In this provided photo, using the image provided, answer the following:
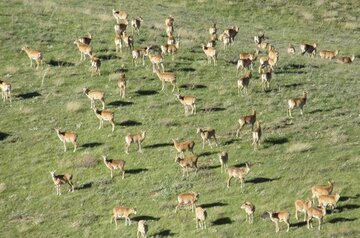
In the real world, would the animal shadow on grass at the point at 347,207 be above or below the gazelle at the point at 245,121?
below

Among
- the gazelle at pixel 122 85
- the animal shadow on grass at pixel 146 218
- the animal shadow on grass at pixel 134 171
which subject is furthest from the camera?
the gazelle at pixel 122 85

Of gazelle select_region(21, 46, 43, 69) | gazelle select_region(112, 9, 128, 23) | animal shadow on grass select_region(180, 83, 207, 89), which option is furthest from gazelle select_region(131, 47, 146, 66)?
gazelle select_region(112, 9, 128, 23)

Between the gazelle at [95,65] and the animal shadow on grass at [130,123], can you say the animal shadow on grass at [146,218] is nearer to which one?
the animal shadow on grass at [130,123]

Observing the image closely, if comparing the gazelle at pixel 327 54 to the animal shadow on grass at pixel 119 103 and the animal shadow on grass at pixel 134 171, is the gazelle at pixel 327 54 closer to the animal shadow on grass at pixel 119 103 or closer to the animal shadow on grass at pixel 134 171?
the animal shadow on grass at pixel 119 103

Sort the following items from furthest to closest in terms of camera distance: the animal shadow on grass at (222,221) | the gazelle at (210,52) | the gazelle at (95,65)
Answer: the gazelle at (210,52) → the gazelle at (95,65) → the animal shadow on grass at (222,221)

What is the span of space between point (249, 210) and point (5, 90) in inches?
694

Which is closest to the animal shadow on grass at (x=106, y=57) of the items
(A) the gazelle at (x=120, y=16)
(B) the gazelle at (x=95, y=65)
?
(B) the gazelle at (x=95, y=65)

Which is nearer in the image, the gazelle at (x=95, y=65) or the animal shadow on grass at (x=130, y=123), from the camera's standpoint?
the animal shadow on grass at (x=130, y=123)

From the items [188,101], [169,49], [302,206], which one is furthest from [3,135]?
[302,206]

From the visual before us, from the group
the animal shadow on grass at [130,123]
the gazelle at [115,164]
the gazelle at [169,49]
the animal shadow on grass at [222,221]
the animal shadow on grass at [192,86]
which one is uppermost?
the gazelle at [169,49]

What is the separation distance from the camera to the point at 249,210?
2603 centimetres

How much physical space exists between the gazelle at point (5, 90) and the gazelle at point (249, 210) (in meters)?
17.0

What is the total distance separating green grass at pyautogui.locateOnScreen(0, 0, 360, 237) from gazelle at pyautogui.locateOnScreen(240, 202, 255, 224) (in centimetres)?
24

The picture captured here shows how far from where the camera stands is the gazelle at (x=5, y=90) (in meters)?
36.9
